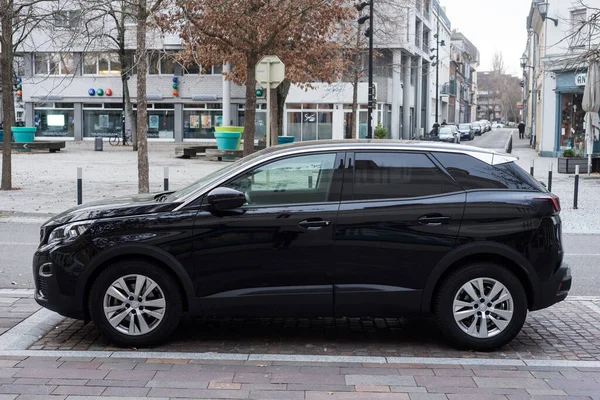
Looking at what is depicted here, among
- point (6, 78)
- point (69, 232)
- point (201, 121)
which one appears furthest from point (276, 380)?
point (201, 121)

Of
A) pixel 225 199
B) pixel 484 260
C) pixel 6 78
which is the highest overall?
pixel 6 78

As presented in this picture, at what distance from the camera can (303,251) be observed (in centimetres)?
568

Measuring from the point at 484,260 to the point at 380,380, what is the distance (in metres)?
1.39

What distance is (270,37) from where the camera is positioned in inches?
780

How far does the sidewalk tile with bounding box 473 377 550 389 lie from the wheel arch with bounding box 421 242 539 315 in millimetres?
837

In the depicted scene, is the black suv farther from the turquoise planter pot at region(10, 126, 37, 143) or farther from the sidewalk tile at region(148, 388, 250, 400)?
the turquoise planter pot at region(10, 126, 37, 143)

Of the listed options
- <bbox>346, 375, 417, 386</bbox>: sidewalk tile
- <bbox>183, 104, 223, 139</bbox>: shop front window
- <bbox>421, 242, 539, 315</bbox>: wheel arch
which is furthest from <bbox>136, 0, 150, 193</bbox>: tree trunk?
<bbox>183, 104, 223, 139</bbox>: shop front window

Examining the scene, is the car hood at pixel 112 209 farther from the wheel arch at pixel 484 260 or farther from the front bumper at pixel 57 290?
the wheel arch at pixel 484 260

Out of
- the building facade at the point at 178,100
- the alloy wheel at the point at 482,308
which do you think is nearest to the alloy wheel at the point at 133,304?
the alloy wheel at the point at 482,308

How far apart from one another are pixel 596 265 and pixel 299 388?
6.69 m

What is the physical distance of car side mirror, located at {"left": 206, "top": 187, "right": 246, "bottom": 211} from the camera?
5.62m

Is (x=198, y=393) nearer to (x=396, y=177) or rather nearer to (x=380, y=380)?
(x=380, y=380)

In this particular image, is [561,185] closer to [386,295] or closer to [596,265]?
[596,265]

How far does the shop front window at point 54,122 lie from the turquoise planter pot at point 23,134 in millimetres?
16977
